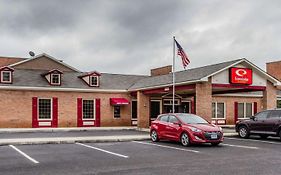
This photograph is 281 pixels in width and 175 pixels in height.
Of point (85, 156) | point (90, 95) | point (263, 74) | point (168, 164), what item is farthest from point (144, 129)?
point (168, 164)

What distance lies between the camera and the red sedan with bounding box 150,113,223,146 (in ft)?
53.7

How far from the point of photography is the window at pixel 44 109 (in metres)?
29.0

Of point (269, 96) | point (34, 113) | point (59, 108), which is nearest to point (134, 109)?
point (59, 108)

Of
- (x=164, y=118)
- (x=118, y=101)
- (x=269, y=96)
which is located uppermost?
(x=269, y=96)

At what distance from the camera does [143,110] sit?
3019 cm

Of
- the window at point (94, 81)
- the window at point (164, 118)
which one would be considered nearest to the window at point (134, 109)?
the window at point (94, 81)

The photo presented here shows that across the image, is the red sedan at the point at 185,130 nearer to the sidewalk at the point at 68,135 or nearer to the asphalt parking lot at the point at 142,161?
the asphalt parking lot at the point at 142,161

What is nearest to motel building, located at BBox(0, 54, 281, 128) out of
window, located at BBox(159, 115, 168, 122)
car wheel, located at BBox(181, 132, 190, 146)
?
window, located at BBox(159, 115, 168, 122)

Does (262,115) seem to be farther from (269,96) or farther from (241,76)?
(269,96)

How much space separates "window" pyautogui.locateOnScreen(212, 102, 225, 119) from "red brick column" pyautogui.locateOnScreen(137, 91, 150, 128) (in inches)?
369

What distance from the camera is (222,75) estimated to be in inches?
956

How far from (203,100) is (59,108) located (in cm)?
1167

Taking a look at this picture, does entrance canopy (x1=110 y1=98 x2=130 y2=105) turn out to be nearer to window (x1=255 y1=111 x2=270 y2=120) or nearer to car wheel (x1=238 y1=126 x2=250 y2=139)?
car wheel (x1=238 y1=126 x2=250 y2=139)

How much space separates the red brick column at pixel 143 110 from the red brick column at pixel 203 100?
7.25 metres
